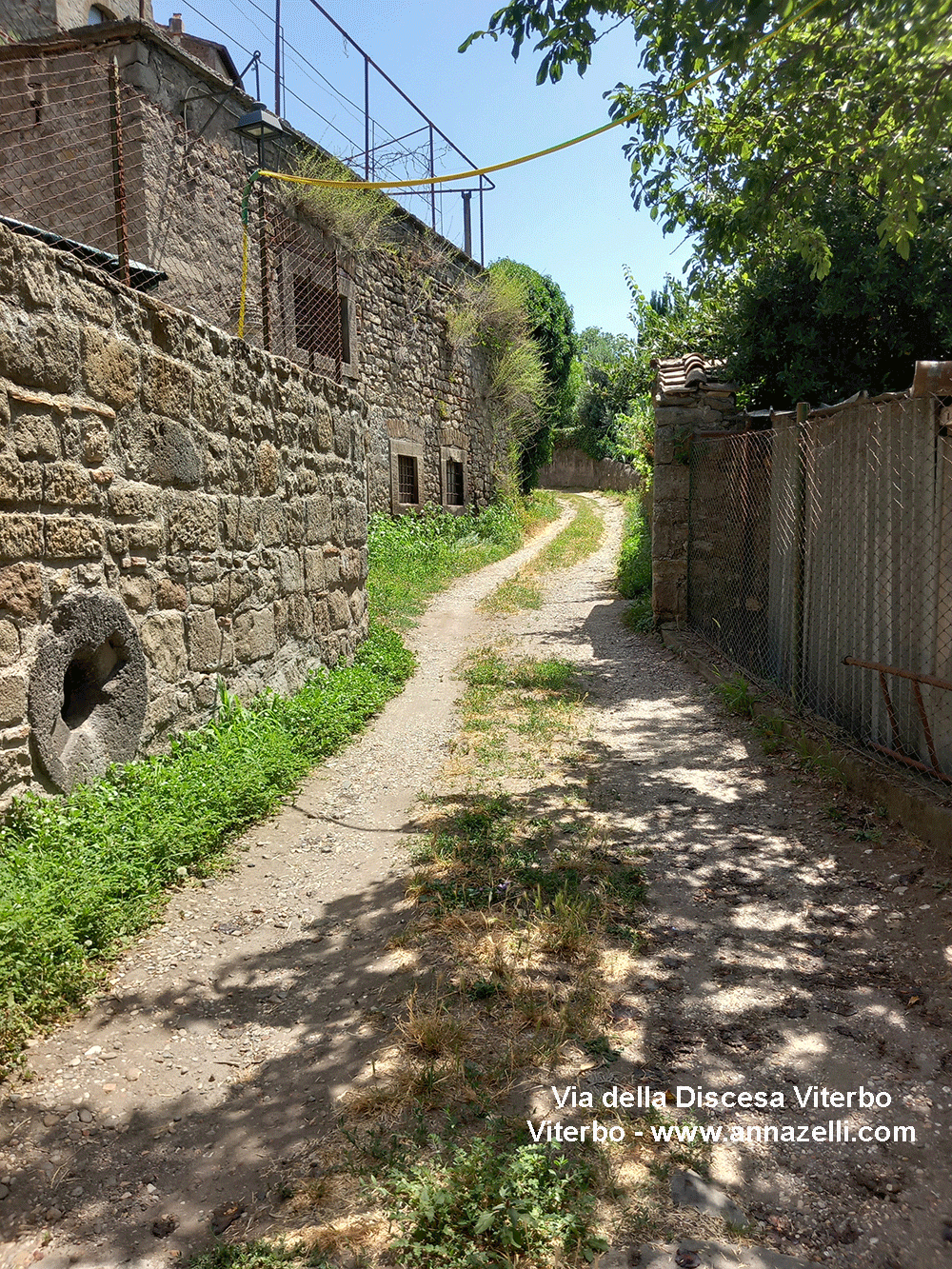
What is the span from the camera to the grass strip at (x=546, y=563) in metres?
10.5

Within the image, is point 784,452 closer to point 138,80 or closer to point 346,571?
point 346,571

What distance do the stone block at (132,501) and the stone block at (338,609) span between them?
88.4 inches

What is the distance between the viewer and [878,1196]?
78.7 inches

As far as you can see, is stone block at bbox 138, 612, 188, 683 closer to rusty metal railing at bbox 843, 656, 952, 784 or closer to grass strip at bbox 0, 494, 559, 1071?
grass strip at bbox 0, 494, 559, 1071

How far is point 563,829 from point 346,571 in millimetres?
3279

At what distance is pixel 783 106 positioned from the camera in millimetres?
5492

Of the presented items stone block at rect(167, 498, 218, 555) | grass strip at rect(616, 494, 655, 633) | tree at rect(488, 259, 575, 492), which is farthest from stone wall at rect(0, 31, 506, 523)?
tree at rect(488, 259, 575, 492)

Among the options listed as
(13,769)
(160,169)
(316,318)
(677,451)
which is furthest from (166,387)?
(316,318)

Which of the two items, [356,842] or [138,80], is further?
[138,80]

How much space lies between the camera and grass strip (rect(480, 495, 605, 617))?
10516 millimetres

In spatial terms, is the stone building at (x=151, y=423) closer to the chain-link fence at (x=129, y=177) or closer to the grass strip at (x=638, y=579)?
the chain-link fence at (x=129, y=177)

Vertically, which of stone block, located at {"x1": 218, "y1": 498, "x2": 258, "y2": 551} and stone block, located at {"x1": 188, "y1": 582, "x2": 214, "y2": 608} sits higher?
stone block, located at {"x1": 218, "y1": 498, "x2": 258, "y2": 551}

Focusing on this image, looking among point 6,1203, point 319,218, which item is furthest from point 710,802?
point 319,218

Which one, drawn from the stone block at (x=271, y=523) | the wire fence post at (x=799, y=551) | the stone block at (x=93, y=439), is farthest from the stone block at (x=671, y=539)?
the stone block at (x=93, y=439)
